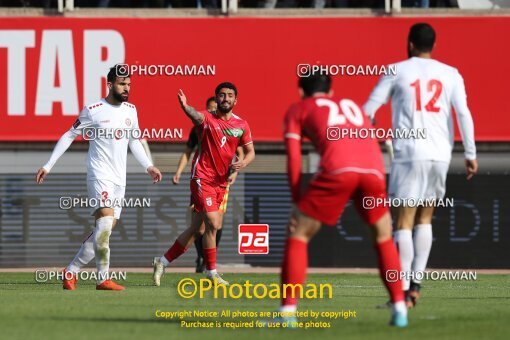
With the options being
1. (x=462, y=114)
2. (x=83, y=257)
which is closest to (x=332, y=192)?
(x=462, y=114)

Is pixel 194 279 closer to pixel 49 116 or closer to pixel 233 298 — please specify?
pixel 233 298

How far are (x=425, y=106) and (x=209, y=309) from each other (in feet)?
7.95

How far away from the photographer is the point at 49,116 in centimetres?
2303

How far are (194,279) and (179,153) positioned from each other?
6143 millimetres

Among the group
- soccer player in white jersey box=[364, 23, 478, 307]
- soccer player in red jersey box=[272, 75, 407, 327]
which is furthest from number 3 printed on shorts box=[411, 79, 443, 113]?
soccer player in red jersey box=[272, 75, 407, 327]

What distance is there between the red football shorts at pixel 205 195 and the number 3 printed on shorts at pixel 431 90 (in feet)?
15.6

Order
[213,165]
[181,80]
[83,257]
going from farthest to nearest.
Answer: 1. [181,80]
2. [213,165]
3. [83,257]

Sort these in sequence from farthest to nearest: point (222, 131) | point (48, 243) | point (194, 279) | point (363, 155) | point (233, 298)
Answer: point (48, 243), point (194, 279), point (222, 131), point (233, 298), point (363, 155)

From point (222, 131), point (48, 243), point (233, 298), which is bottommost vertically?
point (48, 243)

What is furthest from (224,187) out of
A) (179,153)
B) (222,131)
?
(179,153)

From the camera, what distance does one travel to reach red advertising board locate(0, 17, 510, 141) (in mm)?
22984

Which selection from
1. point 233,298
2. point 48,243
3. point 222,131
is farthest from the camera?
point 48,243

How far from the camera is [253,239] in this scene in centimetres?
2231

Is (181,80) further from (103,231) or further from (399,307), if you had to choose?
(399,307)
